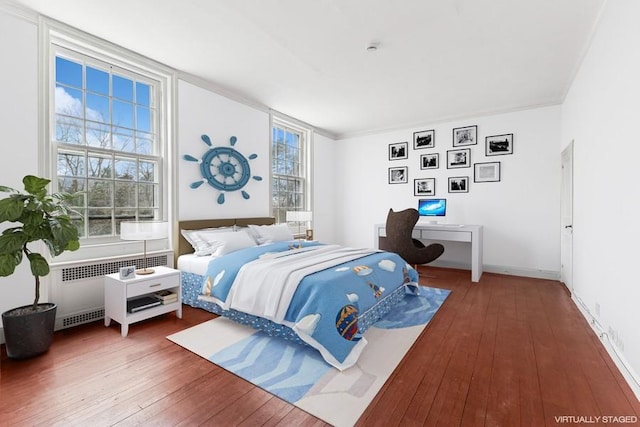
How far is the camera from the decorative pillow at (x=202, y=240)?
11.0 feet

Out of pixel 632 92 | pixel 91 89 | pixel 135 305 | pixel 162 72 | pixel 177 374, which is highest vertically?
pixel 162 72

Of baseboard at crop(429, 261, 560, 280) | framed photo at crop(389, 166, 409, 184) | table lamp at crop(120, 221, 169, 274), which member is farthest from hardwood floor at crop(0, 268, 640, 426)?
framed photo at crop(389, 166, 409, 184)

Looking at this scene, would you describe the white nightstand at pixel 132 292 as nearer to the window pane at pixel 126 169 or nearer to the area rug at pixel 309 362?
the area rug at pixel 309 362

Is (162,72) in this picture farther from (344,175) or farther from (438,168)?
(438,168)

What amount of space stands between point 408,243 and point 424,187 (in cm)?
150

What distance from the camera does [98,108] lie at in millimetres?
2975

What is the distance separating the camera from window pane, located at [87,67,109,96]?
9.61 ft

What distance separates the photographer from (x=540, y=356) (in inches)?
86.4

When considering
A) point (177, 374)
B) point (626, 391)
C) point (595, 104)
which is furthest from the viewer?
point (595, 104)

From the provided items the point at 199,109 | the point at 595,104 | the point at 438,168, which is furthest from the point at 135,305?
the point at 438,168

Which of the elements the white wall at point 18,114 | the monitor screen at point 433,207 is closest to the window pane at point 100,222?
the white wall at point 18,114

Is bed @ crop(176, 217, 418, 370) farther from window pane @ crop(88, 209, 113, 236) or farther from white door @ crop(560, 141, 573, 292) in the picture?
white door @ crop(560, 141, 573, 292)

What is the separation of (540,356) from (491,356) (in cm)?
36

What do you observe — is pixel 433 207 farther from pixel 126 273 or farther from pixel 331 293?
pixel 126 273
